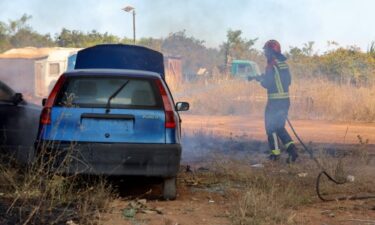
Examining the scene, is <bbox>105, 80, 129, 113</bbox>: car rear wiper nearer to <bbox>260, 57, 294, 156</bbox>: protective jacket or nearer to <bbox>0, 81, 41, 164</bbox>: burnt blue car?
<bbox>0, 81, 41, 164</bbox>: burnt blue car

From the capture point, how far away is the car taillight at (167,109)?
19.9ft

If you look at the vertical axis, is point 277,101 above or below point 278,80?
below

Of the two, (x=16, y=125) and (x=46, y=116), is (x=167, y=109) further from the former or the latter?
(x=16, y=125)

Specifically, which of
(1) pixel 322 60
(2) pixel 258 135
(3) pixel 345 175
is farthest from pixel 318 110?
(3) pixel 345 175

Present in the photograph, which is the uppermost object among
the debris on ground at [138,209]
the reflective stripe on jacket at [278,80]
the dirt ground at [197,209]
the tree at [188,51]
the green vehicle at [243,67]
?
the tree at [188,51]

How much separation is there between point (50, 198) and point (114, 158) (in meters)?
0.76

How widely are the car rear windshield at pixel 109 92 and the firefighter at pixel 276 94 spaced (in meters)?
3.74

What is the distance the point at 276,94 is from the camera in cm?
961

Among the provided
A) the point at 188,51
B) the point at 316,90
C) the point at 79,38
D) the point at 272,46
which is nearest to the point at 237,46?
the point at 188,51

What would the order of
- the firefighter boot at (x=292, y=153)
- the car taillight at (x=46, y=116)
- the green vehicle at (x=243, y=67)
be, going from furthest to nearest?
the green vehicle at (x=243, y=67) → the firefighter boot at (x=292, y=153) → the car taillight at (x=46, y=116)

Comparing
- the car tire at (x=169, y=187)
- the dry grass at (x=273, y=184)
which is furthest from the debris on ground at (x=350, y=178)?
the car tire at (x=169, y=187)

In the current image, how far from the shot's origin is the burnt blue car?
7.61 metres

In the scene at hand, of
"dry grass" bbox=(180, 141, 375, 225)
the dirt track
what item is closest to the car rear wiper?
"dry grass" bbox=(180, 141, 375, 225)

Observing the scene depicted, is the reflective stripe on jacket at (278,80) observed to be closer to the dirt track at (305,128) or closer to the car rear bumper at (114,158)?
the dirt track at (305,128)
